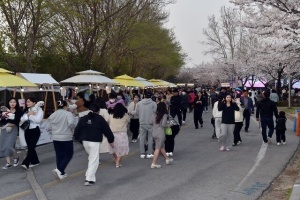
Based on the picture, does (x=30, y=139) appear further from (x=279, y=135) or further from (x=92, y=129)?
(x=279, y=135)

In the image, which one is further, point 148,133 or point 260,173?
point 148,133

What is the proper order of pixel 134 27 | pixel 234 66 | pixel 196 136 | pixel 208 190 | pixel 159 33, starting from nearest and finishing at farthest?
pixel 208 190 → pixel 196 136 → pixel 134 27 → pixel 159 33 → pixel 234 66

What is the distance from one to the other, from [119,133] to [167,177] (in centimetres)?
184

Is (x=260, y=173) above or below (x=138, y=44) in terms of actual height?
below

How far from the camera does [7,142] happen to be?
10.4 metres

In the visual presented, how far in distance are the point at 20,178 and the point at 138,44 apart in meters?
32.1

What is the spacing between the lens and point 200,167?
10289 mm

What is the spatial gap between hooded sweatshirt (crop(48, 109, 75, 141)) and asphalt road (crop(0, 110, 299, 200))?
86 cm

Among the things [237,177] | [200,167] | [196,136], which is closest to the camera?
[237,177]

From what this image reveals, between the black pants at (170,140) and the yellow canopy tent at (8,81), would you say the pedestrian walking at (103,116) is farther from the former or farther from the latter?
the yellow canopy tent at (8,81)

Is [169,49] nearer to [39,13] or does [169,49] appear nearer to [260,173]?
[39,13]

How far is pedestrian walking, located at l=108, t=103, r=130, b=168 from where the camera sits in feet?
33.6

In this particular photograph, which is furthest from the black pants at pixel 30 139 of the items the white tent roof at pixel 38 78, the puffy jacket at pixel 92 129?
the white tent roof at pixel 38 78

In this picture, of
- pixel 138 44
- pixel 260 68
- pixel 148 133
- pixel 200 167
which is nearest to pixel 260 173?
pixel 200 167
